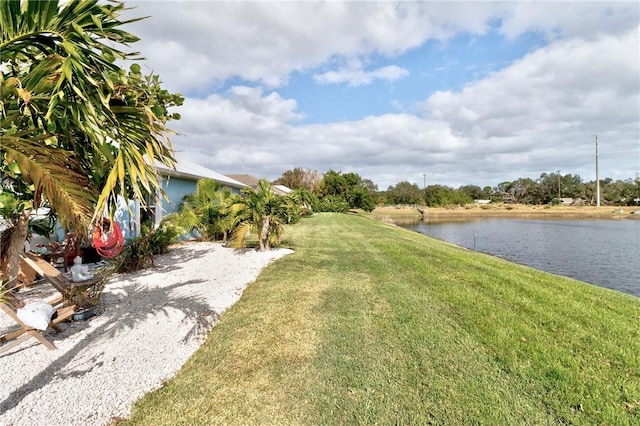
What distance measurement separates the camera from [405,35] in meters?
12.0

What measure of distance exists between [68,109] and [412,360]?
4.14 m

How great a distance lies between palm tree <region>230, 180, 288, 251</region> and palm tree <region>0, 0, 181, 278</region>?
296 inches

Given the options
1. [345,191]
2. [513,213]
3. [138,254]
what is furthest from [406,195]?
[138,254]

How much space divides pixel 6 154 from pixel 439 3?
11.2m

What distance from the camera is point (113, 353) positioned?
3.70 meters

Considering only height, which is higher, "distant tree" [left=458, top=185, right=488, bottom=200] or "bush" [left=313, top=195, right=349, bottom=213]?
"distant tree" [left=458, top=185, right=488, bottom=200]

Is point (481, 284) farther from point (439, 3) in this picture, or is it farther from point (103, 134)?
point (439, 3)

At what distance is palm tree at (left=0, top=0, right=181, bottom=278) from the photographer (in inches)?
97.3

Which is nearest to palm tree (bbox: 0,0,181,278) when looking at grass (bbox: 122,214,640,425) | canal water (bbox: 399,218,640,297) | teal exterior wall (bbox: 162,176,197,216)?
grass (bbox: 122,214,640,425)

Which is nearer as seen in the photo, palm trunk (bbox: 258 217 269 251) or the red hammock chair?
the red hammock chair

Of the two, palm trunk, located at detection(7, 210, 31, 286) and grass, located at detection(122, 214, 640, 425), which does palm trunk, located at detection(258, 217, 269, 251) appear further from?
palm trunk, located at detection(7, 210, 31, 286)

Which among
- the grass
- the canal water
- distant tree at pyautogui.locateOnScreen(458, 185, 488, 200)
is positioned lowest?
the canal water

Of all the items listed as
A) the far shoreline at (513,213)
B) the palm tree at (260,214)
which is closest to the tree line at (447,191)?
the far shoreline at (513,213)

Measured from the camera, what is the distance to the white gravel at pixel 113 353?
2744 millimetres
